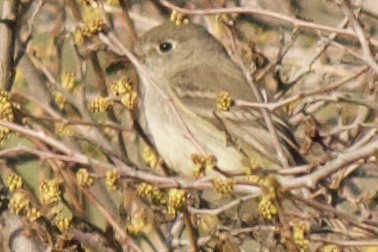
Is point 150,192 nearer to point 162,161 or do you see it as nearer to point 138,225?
point 138,225

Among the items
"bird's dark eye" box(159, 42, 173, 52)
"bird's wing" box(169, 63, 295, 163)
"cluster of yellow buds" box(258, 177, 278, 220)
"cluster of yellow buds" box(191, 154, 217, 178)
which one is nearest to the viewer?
"cluster of yellow buds" box(258, 177, 278, 220)

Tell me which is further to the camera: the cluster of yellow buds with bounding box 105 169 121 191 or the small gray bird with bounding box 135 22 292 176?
the small gray bird with bounding box 135 22 292 176

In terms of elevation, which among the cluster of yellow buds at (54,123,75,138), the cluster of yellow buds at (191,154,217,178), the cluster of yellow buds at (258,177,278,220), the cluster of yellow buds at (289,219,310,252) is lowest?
the cluster of yellow buds at (54,123,75,138)

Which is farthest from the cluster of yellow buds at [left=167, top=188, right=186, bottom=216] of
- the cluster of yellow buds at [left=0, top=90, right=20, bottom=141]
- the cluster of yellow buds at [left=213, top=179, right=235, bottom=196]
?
the cluster of yellow buds at [left=0, top=90, right=20, bottom=141]

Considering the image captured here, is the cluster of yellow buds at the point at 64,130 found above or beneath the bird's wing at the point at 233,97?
above

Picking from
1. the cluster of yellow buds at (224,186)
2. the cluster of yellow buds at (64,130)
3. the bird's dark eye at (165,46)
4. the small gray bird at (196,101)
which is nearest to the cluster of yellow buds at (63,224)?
the cluster of yellow buds at (64,130)

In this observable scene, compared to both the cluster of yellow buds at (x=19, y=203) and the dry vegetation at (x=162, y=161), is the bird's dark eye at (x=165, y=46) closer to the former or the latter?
the dry vegetation at (x=162, y=161)

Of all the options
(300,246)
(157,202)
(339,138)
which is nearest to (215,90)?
(339,138)

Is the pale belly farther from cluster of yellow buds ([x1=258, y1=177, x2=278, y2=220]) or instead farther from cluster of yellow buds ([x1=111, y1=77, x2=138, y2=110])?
cluster of yellow buds ([x1=258, y1=177, x2=278, y2=220])
